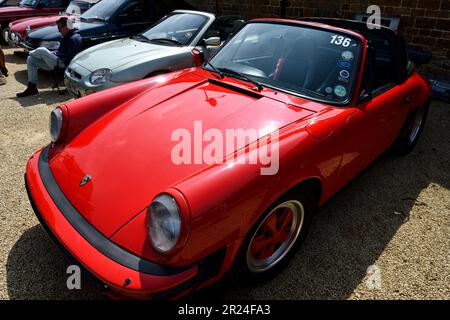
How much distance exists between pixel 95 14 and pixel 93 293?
6.18m

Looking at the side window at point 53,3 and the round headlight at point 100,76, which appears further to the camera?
the side window at point 53,3

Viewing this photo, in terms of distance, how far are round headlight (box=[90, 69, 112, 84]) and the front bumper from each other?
2872 millimetres

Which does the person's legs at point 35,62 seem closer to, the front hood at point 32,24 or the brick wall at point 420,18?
the front hood at point 32,24

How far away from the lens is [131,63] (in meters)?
4.62

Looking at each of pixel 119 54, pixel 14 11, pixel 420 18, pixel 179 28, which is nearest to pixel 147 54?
pixel 119 54

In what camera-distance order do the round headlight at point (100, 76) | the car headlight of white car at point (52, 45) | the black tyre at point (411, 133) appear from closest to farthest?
the black tyre at point (411, 133), the round headlight at point (100, 76), the car headlight of white car at point (52, 45)

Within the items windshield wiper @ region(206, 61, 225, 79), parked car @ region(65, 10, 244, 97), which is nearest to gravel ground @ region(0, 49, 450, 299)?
parked car @ region(65, 10, 244, 97)

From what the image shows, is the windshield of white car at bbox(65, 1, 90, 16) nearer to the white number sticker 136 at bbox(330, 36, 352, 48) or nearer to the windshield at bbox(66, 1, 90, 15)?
the windshield at bbox(66, 1, 90, 15)

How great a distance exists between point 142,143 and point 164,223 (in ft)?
2.46

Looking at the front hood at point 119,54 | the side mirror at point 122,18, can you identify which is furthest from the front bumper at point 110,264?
the side mirror at point 122,18

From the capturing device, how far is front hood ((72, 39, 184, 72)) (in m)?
4.69

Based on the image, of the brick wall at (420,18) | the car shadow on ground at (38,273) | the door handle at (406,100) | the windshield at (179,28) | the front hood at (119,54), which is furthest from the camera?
the brick wall at (420,18)

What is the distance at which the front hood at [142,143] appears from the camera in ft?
6.28

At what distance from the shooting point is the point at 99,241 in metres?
1.77
